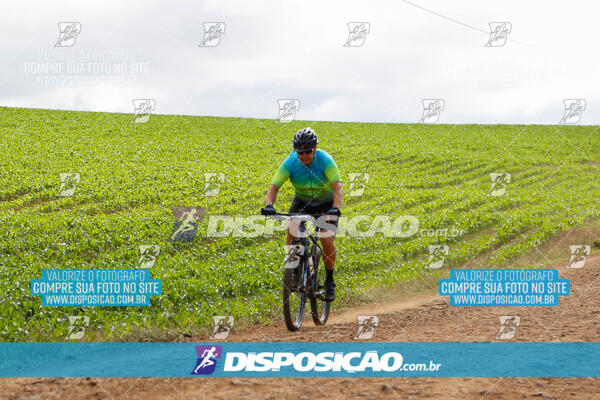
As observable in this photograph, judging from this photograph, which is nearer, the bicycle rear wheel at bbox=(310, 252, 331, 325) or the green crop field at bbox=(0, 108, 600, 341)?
the bicycle rear wheel at bbox=(310, 252, 331, 325)

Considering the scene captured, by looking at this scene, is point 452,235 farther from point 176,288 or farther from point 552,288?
point 176,288

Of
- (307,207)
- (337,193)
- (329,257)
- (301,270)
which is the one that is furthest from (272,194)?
(329,257)

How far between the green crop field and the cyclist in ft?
8.17

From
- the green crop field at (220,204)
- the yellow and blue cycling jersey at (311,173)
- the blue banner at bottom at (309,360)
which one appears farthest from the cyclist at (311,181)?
the green crop field at (220,204)

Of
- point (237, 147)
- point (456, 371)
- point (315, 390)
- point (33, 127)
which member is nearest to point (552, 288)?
point (456, 371)

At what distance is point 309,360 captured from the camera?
6.54 meters

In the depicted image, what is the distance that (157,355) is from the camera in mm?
7277

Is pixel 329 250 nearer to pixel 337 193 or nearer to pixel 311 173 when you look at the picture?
pixel 337 193

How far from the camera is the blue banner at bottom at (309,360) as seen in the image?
6117mm

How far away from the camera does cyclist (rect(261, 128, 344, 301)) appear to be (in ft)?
25.5

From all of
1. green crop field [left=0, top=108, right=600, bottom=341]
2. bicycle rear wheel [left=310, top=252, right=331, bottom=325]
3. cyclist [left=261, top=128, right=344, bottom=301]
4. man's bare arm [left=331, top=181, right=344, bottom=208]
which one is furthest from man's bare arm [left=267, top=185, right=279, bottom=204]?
green crop field [left=0, top=108, right=600, bottom=341]

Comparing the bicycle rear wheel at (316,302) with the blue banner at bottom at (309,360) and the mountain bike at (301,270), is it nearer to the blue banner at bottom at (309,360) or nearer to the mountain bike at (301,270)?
the mountain bike at (301,270)

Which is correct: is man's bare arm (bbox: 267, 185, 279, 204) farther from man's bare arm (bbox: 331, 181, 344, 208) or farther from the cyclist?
man's bare arm (bbox: 331, 181, 344, 208)

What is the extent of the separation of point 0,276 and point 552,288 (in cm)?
1286
